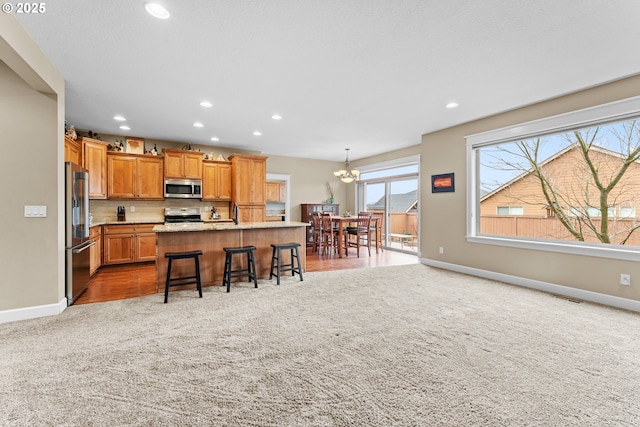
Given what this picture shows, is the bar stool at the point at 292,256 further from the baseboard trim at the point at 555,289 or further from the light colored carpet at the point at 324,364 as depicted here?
the baseboard trim at the point at 555,289

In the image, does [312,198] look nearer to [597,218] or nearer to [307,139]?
[307,139]

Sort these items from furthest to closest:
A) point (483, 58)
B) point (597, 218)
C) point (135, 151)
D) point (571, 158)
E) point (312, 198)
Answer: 1. point (312, 198)
2. point (135, 151)
3. point (571, 158)
4. point (597, 218)
5. point (483, 58)

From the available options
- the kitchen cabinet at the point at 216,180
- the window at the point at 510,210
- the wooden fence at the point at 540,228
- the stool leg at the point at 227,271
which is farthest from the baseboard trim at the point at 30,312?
the window at the point at 510,210

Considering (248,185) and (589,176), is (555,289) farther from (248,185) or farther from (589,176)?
(248,185)

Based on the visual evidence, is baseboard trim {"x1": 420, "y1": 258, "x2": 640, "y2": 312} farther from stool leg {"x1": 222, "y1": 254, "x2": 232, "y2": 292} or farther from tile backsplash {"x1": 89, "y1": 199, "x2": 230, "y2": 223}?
tile backsplash {"x1": 89, "y1": 199, "x2": 230, "y2": 223}

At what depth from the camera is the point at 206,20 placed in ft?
7.55

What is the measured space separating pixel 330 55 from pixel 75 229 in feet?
11.9

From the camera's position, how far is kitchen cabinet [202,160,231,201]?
649cm

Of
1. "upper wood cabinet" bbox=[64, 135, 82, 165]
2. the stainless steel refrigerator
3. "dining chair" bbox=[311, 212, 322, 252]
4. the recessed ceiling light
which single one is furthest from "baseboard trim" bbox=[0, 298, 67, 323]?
"dining chair" bbox=[311, 212, 322, 252]

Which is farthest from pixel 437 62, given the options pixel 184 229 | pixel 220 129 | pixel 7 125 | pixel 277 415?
pixel 7 125

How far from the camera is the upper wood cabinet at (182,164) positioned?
19.8 ft

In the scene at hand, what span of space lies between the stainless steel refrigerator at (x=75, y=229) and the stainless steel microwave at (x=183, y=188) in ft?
7.39

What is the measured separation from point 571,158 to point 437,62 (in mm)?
2733

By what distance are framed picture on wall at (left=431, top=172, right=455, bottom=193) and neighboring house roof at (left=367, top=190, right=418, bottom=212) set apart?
1.56 metres
